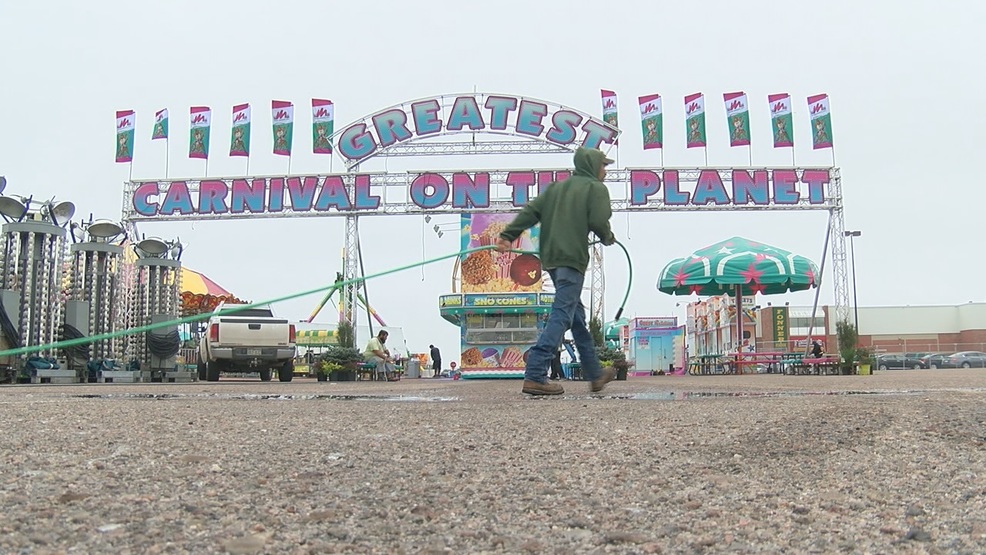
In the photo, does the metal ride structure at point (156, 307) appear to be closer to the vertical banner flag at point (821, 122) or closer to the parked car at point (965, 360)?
the vertical banner flag at point (821, 122)

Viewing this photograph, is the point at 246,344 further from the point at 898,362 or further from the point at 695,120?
the point at 898,362

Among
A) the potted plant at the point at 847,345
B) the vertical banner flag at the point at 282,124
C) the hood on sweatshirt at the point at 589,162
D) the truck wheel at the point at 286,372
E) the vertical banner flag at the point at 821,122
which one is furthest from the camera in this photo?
the vertical banner flag at the point at 282,124

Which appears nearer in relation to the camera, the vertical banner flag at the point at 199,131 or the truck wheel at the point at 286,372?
the truck wheel at the point at 286,372

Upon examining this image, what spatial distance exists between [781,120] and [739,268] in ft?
16.7

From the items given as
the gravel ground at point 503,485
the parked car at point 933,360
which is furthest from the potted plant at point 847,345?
the parked car at point 933,360

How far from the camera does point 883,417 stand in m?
Answer: 4.01

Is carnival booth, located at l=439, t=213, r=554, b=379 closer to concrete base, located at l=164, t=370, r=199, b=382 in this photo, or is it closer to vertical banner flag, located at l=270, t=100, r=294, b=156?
concrete base, located at l=164, t=370, r=199, b=382

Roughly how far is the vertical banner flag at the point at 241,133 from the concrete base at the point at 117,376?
12.3 metres

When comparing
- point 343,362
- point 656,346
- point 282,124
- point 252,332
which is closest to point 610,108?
point 656,346

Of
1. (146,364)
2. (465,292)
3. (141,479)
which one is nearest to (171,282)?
(146,364)

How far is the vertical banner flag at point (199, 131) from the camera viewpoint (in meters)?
28.5

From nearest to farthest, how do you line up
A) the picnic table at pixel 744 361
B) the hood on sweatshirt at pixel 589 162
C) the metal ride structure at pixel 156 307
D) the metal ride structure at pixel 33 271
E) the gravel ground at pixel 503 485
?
the gravel ground at pixel 503 485 → the hood on sweatshirt at pixel 589 162 → the metal ride structure at pixel 33 271 → the metal ride structure at pixel 156 307 → the picnic table at pixel 744 361

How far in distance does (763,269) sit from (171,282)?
659 inches

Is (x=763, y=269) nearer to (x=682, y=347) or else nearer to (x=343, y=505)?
(x=682, y=347)
